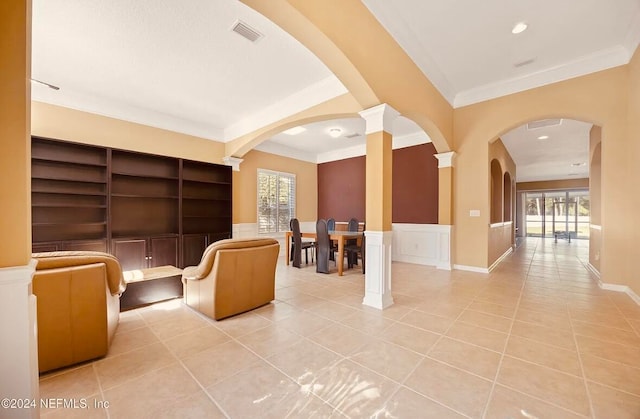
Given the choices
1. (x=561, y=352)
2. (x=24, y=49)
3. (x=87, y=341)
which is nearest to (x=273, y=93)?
(x=24, y=49)

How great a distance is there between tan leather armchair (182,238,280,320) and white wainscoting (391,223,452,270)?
A: 3641 mm

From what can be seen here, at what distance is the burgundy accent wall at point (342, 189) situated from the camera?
743 centimetres

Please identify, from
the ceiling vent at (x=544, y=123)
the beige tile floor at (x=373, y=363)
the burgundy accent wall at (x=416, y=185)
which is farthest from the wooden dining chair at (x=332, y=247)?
the ceiling vent at (x=544, y=123)

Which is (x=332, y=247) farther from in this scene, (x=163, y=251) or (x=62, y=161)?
(x=62, y=161)

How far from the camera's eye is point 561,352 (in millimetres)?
2021

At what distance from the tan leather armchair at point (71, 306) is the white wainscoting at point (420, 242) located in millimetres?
4195

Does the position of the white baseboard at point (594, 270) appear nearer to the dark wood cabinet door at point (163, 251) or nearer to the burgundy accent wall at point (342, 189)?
the burgundy accent wall at point (342, 189)

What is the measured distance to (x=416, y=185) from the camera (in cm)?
614

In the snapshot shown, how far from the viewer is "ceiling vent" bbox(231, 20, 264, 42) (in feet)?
8.92

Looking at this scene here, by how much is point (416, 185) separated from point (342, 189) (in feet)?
7.71

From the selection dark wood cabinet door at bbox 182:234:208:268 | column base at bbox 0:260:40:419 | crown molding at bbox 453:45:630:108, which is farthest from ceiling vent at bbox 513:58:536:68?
dark wood cabinet door at bbox 182:234:208:268

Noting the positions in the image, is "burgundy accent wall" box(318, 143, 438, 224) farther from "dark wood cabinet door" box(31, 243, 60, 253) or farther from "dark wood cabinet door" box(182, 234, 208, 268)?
"dark wood cabinet door" box(31, 243, 60, 253)

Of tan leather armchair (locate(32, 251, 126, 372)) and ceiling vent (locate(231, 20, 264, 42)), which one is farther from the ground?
ceiling vent (locate(231, 20, 264, 42))

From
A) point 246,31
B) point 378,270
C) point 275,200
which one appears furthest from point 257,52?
point 275,200
